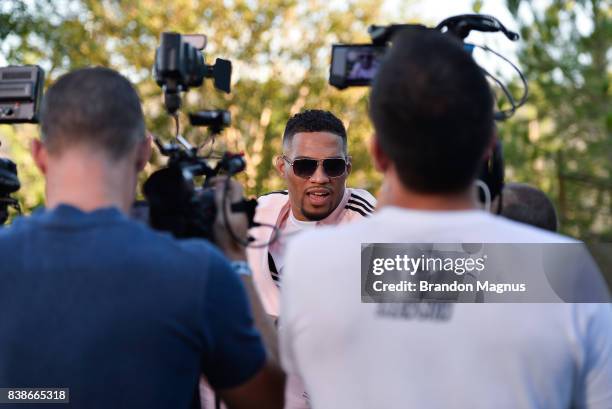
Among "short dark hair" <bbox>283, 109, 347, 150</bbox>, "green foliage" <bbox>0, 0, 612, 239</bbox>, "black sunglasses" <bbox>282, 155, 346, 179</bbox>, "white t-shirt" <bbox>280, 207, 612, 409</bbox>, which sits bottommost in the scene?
"white t-shirt" <bbox>280, 207, 612, 409</bbox>

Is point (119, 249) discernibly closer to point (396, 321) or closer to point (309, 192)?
point (396, 321)

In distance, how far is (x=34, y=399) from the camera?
7.62 feet

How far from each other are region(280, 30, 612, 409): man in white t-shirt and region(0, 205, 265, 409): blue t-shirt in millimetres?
264

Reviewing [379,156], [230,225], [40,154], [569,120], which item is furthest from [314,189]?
[569,120]

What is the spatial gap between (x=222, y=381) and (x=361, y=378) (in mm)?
483

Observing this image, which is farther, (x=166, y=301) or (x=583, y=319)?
(x=166, y=301)

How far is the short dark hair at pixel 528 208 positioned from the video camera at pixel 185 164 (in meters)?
0.98

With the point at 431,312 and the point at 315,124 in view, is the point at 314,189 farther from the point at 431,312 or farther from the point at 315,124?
the point at 431,312

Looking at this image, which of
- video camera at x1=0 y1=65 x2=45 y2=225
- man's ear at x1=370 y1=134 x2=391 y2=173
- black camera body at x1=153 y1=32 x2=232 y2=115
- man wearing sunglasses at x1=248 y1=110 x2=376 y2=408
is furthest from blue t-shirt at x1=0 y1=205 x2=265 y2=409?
man wearing sunglasses at x1=248 y1=110 x2=376 y2=408

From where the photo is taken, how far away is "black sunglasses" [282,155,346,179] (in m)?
4.99

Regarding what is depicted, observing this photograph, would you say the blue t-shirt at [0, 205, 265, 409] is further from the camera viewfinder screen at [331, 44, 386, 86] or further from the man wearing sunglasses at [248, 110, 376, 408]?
the man wearing sunglasses at [248, 110, 376, 408]

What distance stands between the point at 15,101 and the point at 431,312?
1.96m

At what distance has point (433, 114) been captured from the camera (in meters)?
2.04

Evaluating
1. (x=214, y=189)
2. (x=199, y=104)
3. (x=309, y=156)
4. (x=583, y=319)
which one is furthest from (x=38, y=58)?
(x=583, y=319)
